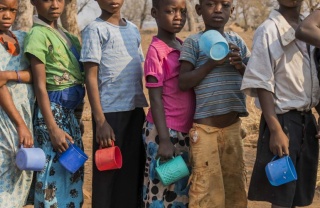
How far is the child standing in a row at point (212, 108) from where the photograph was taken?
3.30 metres

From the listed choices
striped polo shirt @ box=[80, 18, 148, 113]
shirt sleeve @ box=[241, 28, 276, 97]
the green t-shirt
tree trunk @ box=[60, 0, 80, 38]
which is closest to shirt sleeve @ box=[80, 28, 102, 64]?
striped polo shirt @ box=[80, 18, 148, 113]

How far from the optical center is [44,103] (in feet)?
11.0

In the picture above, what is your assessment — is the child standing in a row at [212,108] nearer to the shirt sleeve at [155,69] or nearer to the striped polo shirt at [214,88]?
the striped polo shirt at [214,88]

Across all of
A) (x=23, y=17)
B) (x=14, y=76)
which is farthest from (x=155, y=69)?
(x=23, y=17)

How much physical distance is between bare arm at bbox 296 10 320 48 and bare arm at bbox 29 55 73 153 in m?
1.34

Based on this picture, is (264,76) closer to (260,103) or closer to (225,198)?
(260,103)

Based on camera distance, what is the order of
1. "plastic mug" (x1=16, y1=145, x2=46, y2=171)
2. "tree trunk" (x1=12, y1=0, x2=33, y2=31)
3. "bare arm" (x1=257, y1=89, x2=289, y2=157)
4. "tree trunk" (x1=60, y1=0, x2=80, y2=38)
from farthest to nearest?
1. "tree trunk" (x1=60, y1=0, x2=80, y2=38)
2. "tree trunk" (x1=12, y1=0, x2=33, y2=31)
3. "plastic mug" (x1=16, y1=145, x2=46, y2=171)
4. "bare arm" (x1=257, y1=89, x2=289, y2=157)

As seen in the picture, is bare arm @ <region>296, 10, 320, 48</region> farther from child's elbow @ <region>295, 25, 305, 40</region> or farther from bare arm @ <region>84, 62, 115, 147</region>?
bare arm @ <region>84, 62, 115, 147</region>

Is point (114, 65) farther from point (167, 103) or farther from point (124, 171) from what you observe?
point (124, 171)

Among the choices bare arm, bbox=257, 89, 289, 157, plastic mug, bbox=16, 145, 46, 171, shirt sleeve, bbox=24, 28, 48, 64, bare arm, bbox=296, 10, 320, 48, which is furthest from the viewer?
shirt sleeve, bbox=24, 28, 48, 64

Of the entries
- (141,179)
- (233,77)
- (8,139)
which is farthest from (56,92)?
(233,77)

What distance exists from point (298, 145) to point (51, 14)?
1.50 meters

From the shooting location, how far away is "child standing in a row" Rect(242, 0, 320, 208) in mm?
3084

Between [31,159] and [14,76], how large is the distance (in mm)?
464
